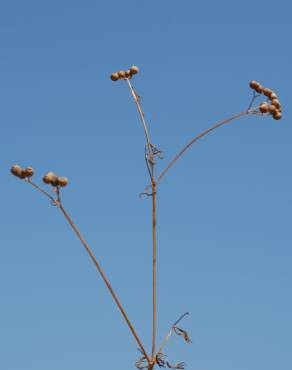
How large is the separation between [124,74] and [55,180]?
189 centimetres

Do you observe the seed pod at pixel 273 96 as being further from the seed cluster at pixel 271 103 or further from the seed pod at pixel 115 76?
the seed pod at pixel 115 76

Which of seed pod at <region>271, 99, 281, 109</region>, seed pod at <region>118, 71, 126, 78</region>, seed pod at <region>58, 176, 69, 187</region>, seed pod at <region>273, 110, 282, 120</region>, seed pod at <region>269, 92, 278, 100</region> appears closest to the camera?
seed pod at <region>58, 176, 69, 187</region>

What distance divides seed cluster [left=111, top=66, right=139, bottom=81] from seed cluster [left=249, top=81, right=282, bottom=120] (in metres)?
1.16

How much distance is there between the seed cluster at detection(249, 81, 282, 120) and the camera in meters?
5.77

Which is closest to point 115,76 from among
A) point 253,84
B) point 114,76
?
point 114,76

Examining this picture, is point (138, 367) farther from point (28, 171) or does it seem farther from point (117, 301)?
point (28, 171)

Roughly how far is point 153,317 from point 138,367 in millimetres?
477

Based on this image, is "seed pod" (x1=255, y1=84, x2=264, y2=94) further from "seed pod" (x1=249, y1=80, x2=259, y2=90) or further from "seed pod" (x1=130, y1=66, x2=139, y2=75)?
"seed pod" (x1=130, y1=66, x2=139, y2=75)

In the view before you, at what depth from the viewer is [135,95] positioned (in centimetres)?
615

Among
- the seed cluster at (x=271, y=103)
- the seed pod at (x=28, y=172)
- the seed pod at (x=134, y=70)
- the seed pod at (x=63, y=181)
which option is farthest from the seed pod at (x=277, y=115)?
the seed pod at (x=28, y=172)

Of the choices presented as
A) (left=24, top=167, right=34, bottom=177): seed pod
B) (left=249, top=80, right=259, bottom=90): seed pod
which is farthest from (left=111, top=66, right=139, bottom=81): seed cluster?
(left=24, top=167, right=34, bottom=177): seed pod

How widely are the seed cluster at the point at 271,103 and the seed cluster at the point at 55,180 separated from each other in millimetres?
2034

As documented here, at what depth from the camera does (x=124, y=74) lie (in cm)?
634

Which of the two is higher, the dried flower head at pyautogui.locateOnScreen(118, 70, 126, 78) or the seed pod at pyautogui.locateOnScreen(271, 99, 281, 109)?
the dried flower head at pyautogui.locateOnScreen(118, 70, 126, 78)
